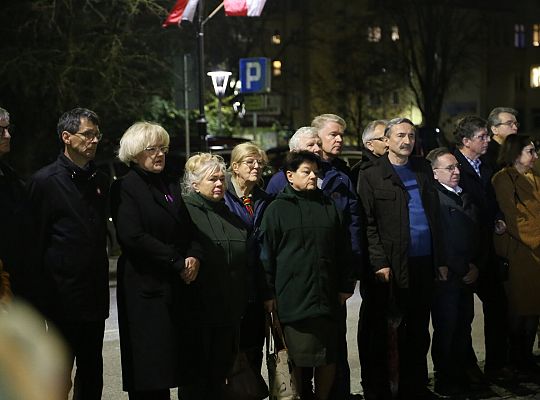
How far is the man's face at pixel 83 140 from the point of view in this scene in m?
5.83

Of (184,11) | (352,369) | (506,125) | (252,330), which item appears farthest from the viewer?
(184,11)

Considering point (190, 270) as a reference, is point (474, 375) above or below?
below

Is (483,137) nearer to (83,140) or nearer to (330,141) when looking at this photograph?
(330,141)

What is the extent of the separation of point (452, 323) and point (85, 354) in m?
3.04

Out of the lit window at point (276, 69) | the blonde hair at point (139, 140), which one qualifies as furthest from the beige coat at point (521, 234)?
the lit window at point (276, 69)

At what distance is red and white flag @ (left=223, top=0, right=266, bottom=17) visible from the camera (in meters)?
17.0

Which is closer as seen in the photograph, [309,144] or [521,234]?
[309,144]

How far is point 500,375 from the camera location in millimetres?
7664

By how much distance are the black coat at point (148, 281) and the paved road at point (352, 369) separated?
154cm

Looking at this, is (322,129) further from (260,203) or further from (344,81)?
(344,81)

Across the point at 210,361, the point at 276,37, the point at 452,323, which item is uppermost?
the point at 276,37

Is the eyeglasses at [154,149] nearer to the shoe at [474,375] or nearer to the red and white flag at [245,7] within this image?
the shoe at [474,375]

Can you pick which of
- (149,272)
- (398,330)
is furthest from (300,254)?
(398,330)

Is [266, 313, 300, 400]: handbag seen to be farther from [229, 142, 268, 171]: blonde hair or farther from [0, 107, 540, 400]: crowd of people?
[229, 142, 268, 171]: blonde hair
